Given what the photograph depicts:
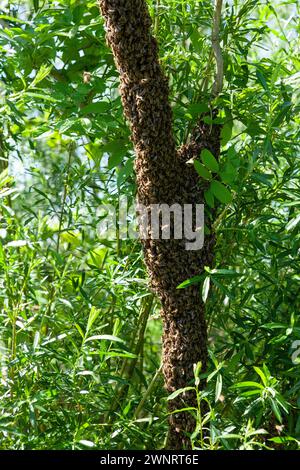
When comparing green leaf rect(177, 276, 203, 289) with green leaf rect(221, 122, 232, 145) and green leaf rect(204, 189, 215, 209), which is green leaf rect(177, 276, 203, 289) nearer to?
green leaf rect(204, 189, 215, 209)

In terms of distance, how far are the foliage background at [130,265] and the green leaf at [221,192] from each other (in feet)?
0.09

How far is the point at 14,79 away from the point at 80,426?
0.86 metres

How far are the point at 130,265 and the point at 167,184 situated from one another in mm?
281

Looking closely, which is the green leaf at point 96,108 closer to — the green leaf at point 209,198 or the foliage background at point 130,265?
the foliage background at point 130,265

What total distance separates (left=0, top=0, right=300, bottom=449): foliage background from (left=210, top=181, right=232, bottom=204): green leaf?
0.03 metres

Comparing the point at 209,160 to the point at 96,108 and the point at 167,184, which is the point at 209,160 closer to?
the point at 167,184

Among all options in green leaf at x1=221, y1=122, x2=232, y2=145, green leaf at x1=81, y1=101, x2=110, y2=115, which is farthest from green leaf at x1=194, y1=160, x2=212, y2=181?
green leaf at x1=81, y1=101, x2=110, y2=115

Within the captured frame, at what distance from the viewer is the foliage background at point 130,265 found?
1.68 m

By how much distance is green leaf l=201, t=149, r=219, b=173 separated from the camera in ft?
5.45

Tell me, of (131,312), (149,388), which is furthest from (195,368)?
(131,312)

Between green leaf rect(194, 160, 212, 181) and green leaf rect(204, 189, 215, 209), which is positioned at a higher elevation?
green leaf rect(194, 160, 212, 181)

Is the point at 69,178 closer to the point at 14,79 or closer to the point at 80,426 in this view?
the point at 14,79

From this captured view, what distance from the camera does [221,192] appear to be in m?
1.68

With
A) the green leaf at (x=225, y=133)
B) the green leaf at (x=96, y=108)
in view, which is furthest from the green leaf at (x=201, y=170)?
the green leaf at (x=96, y=108)
